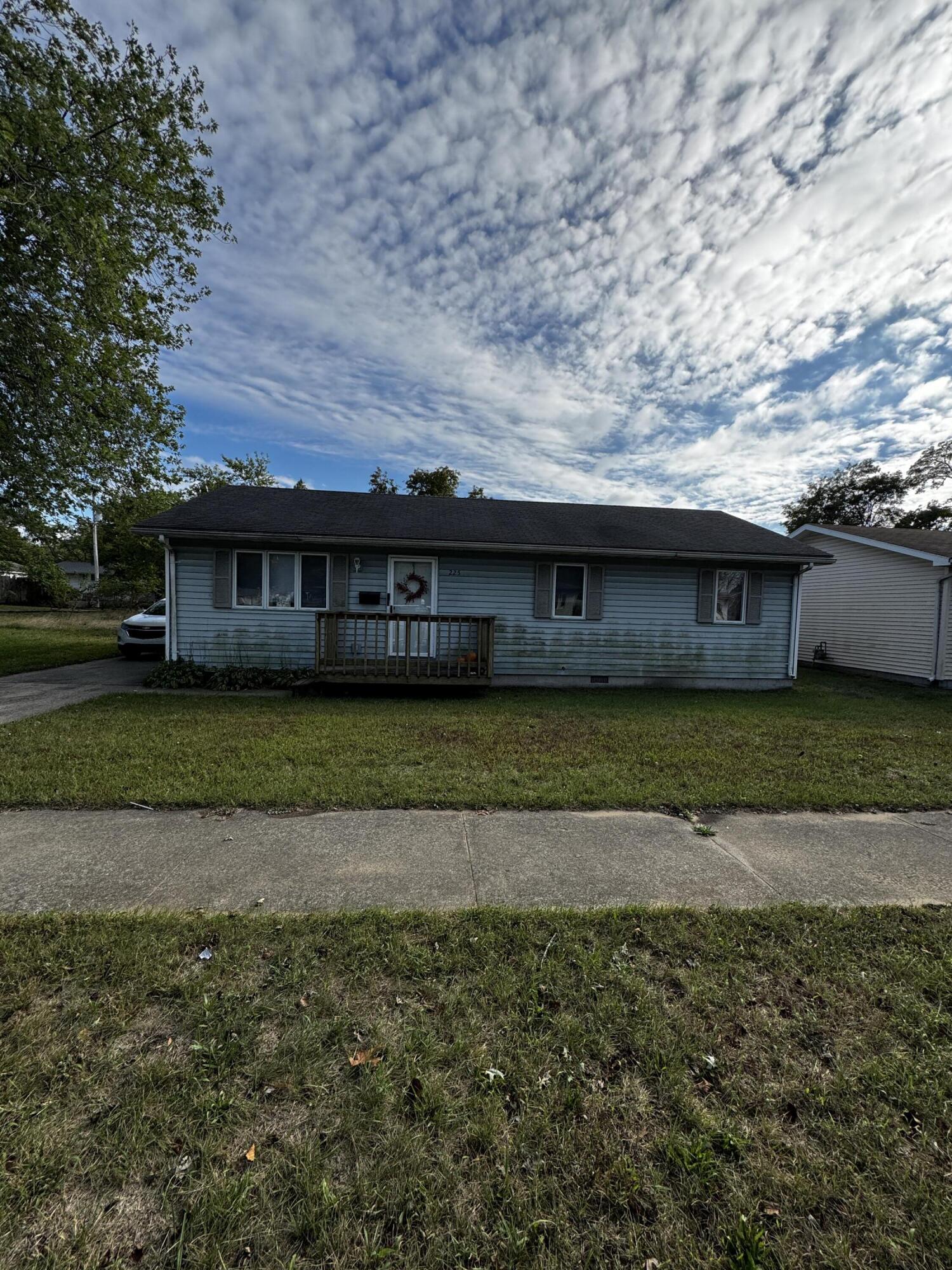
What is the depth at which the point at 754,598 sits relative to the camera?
10727mm

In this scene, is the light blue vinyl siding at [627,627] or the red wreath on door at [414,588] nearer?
the red wreath on door at [414,588]

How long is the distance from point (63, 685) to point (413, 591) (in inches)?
250

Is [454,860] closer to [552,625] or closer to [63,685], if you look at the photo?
[552,625]

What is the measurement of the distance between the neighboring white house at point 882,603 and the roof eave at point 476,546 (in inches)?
148

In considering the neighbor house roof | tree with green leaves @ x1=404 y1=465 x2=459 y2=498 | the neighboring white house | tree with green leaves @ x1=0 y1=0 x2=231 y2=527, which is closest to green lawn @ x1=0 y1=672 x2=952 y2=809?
the neighboring white house

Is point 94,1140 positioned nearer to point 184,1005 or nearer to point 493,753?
point 184,1005

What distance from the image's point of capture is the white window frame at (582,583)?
10.4m

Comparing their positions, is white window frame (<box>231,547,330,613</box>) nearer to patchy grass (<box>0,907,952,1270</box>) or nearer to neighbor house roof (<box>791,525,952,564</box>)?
patchy grass (<box>0,907,952,1270</box>)

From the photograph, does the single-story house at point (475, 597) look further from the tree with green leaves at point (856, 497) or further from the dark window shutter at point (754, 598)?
the tree with green leaves at point (856, 497)

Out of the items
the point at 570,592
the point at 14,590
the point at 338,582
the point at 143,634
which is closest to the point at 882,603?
the point at 570,592

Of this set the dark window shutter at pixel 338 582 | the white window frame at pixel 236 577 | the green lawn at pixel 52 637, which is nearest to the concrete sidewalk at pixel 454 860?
the dark window shutter at pixel 338 582

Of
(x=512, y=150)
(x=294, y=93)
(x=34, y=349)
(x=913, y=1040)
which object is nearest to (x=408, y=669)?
(x=913, y=1040)

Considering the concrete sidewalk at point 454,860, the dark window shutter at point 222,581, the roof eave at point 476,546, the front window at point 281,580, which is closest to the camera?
the concrete sidewalk at point 454,860

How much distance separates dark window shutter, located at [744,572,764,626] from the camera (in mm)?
10703
